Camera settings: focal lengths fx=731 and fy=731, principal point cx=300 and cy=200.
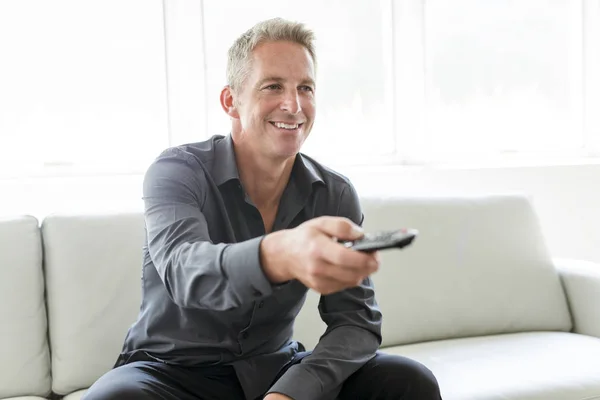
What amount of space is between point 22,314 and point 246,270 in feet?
3.40

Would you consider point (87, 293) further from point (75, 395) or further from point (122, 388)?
point (122, 388)

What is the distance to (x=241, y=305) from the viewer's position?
138 cm

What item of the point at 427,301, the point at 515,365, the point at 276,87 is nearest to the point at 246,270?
the point at 276,87

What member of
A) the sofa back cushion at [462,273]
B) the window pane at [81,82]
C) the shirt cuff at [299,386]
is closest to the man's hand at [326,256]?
the shirt cuff at [299,386]

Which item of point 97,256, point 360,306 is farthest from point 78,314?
point 360,306

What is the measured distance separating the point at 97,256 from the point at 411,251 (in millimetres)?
943

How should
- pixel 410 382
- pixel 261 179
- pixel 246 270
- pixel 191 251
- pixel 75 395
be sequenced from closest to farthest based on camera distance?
pixel 246 270
pixel 191 251
pixel 410 382
pixel 261 179
pixel 75 395

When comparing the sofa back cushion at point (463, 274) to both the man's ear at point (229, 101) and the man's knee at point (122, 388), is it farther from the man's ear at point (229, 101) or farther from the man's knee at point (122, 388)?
the man's knee at point (122, 388)

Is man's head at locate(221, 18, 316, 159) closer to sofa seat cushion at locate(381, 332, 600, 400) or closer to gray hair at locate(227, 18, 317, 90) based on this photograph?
gray hair at locate(227, 18, 317, 90)

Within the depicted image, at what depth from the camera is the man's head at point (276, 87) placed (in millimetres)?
1593

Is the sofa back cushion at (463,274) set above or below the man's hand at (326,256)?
below

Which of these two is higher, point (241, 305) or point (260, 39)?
point (260, 39)

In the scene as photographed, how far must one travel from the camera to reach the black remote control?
0.90 metres

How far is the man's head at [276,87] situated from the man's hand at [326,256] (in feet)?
1.97
